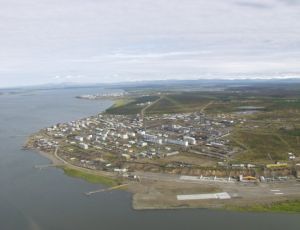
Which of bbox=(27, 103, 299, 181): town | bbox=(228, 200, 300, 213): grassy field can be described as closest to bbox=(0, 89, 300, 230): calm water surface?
bbox=(228, 200, 300, 213): grassy field

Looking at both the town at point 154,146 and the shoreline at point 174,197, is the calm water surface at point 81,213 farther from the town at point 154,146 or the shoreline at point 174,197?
the town at point 154,146

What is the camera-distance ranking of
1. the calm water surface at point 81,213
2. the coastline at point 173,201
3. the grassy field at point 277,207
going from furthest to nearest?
the coastline at point 173,201
the grassy field at point 277,207
the calm water surface at point 81,213

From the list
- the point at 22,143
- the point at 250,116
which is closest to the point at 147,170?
the point at 22,143

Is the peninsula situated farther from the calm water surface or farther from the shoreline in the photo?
the calm water surface

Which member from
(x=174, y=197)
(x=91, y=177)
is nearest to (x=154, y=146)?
(x=91, y=177)

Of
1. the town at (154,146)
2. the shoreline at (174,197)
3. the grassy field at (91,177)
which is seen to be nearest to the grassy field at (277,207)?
the shoreline at (174,197)

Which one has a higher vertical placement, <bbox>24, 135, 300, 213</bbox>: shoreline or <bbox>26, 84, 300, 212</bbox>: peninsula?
<bbox>26, 84, 300, 212</bbox>: peninsula
